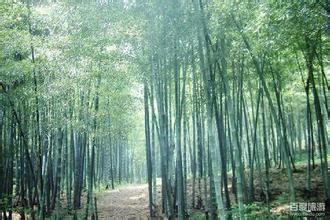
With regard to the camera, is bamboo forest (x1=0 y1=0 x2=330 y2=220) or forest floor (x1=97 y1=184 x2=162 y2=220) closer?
bamboo forest (x1=0 y1=0 x2=330 y2=220)

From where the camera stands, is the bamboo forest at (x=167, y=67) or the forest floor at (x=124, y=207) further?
the forest floor at (x=124, y=207)

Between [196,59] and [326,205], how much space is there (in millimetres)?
4270

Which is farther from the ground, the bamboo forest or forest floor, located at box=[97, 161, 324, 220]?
the bamboo forest

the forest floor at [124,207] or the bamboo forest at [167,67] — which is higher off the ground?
the bamboo forest at [167,67]

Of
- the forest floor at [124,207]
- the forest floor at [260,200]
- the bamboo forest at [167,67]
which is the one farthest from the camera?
the forest floor at [124,207]

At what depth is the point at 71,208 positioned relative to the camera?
11.0 m

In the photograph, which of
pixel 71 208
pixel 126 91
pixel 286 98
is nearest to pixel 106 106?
pixel 126 91

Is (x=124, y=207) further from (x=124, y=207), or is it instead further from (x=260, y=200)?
(x=260, y=200)

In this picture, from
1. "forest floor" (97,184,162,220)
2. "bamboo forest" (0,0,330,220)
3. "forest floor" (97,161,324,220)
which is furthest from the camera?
"forest floor" (97,184,162,220)

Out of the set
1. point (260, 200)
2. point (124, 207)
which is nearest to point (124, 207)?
point (124, 207)

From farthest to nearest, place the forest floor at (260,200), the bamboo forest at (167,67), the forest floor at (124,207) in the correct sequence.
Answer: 1. the forest floor at (124,207)
2. the forest floor at (260,200)
3. the bamboo forest at (167,67)

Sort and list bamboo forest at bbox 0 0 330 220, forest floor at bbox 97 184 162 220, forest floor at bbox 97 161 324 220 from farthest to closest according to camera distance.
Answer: forest floor at bbox 97 184 162 220 < forest floor at bbox 97 161 324 220 < bamboo forest at bbox 0 0 330 220

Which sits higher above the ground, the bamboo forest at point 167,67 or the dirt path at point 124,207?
the bamboo forest at point 167,67

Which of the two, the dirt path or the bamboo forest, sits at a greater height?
the bamboo forest
